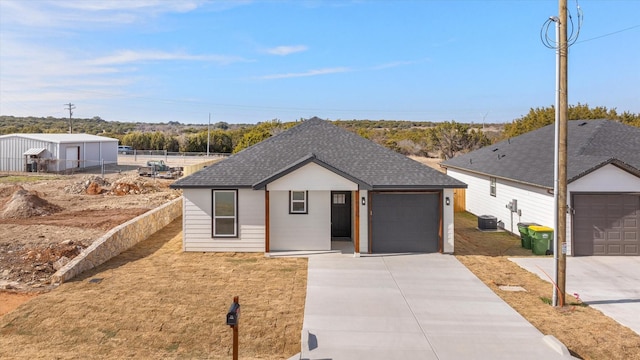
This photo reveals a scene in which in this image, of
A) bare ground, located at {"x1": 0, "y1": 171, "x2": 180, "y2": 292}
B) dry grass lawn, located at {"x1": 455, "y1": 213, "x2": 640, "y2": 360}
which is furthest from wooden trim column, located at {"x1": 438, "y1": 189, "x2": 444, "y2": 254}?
bare ground, located at {"x1": 0, "y1": 171, "x2": 180, "y2": 292}

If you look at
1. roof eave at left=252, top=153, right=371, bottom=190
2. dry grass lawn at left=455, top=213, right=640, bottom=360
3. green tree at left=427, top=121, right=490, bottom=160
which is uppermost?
green tree at left=427, top=121, right=490, bottom=160

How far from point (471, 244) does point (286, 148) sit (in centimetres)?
835

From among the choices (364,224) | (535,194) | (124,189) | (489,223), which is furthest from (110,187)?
(535,194)

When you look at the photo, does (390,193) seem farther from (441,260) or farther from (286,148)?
A: (286,148)

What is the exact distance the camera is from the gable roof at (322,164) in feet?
49.6

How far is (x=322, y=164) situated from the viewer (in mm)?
14891

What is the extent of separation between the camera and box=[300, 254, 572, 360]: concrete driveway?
26.5 feet

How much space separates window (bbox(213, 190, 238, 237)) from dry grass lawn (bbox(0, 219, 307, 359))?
5.21ft

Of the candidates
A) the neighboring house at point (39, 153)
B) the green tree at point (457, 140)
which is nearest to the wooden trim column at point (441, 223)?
the neighboring house at point (39, 153)

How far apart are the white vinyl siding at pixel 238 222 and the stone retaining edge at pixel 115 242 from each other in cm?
220

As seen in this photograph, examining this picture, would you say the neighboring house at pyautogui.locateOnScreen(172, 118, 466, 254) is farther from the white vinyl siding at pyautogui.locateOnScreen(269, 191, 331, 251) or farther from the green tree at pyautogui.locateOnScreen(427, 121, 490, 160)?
the green tree at pyautogui.locateOnScreen(427, 121, 490, 160)

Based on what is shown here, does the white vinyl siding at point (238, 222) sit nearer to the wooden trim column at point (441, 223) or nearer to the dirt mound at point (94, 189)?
the wooden trim column at point (441, 223)

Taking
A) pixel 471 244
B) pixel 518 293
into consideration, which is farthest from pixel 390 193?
pixel 518 293

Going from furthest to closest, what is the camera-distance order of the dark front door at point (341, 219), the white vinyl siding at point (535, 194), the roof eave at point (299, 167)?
the dark front door at point (341, 219)
the white vinyl siding at point (535, 194)
the roof eave at point (299, 167)
